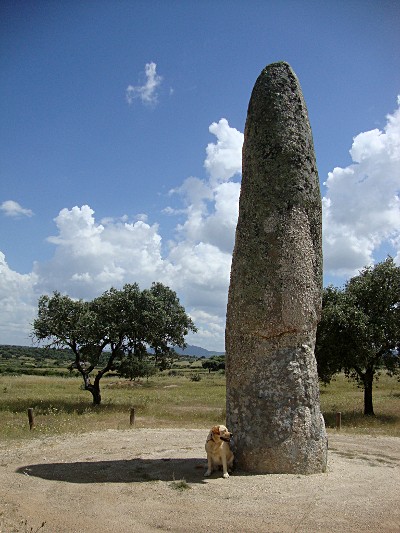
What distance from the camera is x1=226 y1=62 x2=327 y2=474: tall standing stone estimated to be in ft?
31.2

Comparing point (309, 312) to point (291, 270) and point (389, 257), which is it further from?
point (389, 257)

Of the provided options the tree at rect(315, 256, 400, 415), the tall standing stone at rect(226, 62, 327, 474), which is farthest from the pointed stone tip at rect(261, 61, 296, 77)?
the tree at rect(315, 256, 400, 415)

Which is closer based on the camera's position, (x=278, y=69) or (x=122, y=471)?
(x=122, y=471)

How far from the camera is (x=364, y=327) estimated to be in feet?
74.3

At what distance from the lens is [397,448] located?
13609 mm

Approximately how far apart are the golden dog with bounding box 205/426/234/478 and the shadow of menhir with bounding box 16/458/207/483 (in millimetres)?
379

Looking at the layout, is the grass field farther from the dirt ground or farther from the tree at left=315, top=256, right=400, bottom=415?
the dirt ground

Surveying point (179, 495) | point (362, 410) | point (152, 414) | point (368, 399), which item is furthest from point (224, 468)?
point (362, 410)

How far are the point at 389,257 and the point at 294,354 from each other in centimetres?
1802

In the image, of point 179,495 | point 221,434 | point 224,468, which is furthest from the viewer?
point 221,434

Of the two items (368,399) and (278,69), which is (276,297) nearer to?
(278,69)

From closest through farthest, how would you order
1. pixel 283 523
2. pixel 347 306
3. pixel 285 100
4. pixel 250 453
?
1. pixel 283 523
2. pixel 250 453
3. pixel 285 100
4. pixel 347 306

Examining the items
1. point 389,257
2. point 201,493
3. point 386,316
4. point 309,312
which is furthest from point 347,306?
point 201,493

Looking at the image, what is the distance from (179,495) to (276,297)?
4.04m
